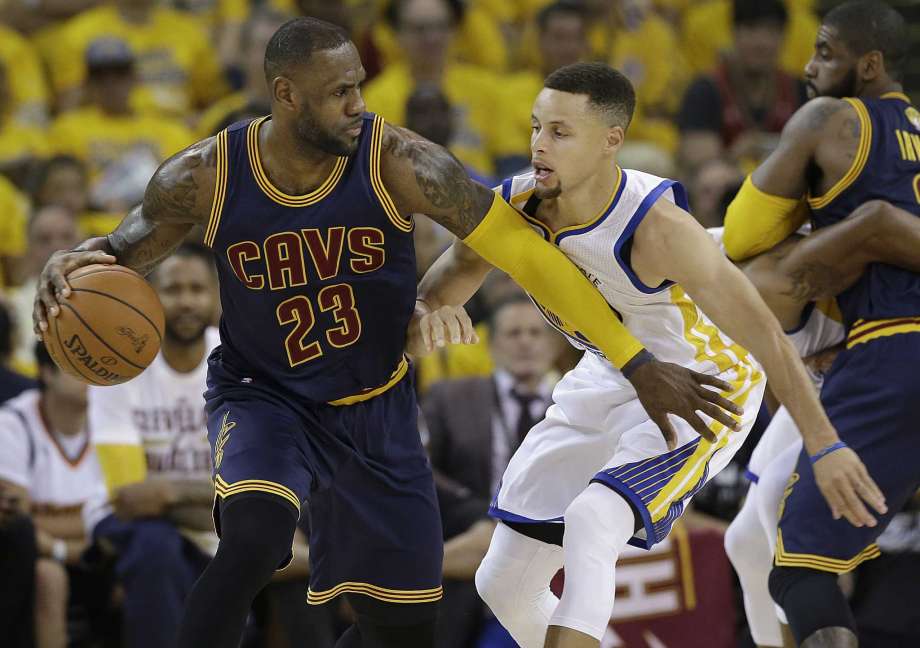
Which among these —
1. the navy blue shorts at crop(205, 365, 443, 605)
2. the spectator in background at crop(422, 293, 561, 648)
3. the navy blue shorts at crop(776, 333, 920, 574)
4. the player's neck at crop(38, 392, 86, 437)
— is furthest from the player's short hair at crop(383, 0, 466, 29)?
the navy blue shorts at crop(776, 333, 920, 574)

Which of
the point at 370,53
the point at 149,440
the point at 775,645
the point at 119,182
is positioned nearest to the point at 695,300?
the point at 775,645

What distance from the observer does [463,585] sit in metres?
6.40

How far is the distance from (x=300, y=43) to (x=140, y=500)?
2725 mm

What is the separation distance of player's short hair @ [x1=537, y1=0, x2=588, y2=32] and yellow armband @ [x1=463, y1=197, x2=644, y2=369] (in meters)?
5.15

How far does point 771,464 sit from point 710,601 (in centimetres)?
175

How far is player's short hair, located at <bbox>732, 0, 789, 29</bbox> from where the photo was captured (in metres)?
9.25

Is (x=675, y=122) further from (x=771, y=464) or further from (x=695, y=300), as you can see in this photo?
(x=695, y=300)

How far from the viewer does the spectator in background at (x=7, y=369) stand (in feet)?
22.2

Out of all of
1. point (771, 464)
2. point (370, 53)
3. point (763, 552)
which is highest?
point (370, 53)

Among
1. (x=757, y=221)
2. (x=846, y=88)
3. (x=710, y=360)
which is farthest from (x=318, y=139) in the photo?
(x=846, y=88)

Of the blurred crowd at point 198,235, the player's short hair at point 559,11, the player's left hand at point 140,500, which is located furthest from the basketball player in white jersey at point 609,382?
the player's short hair at point 559,11

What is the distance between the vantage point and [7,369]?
6.86 metres

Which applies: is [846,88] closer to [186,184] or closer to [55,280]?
[186,184]

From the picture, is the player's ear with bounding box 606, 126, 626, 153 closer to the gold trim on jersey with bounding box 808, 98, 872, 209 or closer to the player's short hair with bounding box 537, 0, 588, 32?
the gold trim on jersey with bounding box 808, 98, 872, 209
